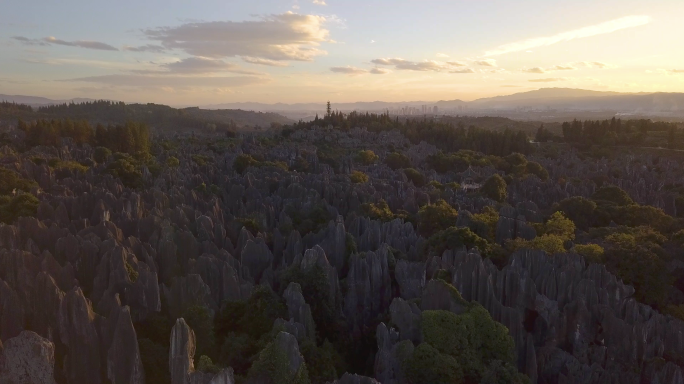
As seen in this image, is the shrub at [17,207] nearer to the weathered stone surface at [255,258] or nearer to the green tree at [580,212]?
the weathered stone surface at [255,258]

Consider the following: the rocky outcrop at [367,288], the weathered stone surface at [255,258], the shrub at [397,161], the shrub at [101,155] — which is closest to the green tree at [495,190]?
the shrub at [397,161]

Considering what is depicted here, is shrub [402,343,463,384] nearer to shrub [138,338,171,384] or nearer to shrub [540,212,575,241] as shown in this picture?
shrub [138,338,171,384]

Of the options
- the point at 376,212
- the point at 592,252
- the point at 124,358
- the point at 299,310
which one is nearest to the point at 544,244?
the point at 592,252

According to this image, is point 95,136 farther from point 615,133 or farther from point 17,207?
point 615,133

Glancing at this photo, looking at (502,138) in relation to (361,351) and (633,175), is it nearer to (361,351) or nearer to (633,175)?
(633,175)

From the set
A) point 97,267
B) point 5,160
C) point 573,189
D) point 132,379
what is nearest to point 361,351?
point 132,379
